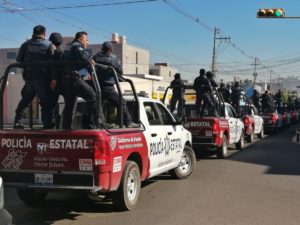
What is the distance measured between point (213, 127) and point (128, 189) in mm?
7226

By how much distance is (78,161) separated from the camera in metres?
6.98

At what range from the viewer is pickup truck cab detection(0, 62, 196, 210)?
6.92 meters

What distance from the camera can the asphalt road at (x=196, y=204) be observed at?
24.0 ft

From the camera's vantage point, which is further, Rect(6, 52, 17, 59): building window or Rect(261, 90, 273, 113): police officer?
Rect(6, 52, 17, 59): building window

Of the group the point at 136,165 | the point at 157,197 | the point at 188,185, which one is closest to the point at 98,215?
the point at 136,165

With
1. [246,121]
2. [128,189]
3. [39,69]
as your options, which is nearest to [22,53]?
[39,69]

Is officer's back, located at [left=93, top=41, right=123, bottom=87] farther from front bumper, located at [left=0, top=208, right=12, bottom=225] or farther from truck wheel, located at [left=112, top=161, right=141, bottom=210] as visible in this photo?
front bumper, located at [left=0, top=208, right=12, bottom=225]

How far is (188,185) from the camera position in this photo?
10.3 metres

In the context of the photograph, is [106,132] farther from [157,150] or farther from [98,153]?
[157,150]

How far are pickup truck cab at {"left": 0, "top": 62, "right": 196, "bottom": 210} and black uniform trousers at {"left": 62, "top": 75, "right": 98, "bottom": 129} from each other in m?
0.46

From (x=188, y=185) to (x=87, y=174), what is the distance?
380 cm

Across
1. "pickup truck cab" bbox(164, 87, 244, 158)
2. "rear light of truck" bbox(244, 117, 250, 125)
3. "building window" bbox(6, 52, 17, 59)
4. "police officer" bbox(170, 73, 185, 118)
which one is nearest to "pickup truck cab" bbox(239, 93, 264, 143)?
"rear light of truck" bbox(244, 117, 250, 125)

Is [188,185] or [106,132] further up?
[106,132]

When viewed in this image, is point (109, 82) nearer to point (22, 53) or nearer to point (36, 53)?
point (36, 53)
